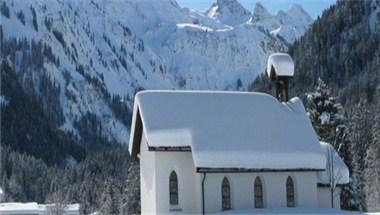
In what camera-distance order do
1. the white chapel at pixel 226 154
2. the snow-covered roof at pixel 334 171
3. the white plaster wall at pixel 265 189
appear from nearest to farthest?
the white chapel at pixel 226 154 < the white plaster wall at pixel 265 189 < the snow-covered roof at pixel 334 171

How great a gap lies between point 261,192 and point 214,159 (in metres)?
4.12

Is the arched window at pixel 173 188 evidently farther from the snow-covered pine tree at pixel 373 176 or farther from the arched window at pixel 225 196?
the snow-covered pine tree at pixel 373 176

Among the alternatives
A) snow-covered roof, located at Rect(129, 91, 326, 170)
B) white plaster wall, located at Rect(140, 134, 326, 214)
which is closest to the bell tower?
snow-covered roof, located at Rect(129, 91, 326, 170)

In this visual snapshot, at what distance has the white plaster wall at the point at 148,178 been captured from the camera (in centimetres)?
4541

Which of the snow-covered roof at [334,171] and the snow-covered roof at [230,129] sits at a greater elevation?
the snow-covered roof at [230,129]

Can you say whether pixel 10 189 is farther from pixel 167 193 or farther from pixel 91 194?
pixel 167 193

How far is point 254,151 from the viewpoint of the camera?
46.5 metres

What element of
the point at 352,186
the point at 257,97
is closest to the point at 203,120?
the point at 257,97

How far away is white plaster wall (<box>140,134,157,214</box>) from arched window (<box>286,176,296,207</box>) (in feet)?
27.6

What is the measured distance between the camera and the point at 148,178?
1847 inches

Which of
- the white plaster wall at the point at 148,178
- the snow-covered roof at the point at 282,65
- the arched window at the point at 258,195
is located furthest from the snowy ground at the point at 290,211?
the snow-covered roof at the point at 282,65

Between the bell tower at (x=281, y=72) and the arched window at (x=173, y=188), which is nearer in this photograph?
the arched window at (x=173, y=188)

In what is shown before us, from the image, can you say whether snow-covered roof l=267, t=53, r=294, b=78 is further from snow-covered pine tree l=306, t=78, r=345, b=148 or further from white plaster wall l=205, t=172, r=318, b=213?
snow-covered pine tree l=306, t=78, r=345, b=148

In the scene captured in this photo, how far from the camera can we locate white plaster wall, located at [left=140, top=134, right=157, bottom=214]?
45406 millimetres
